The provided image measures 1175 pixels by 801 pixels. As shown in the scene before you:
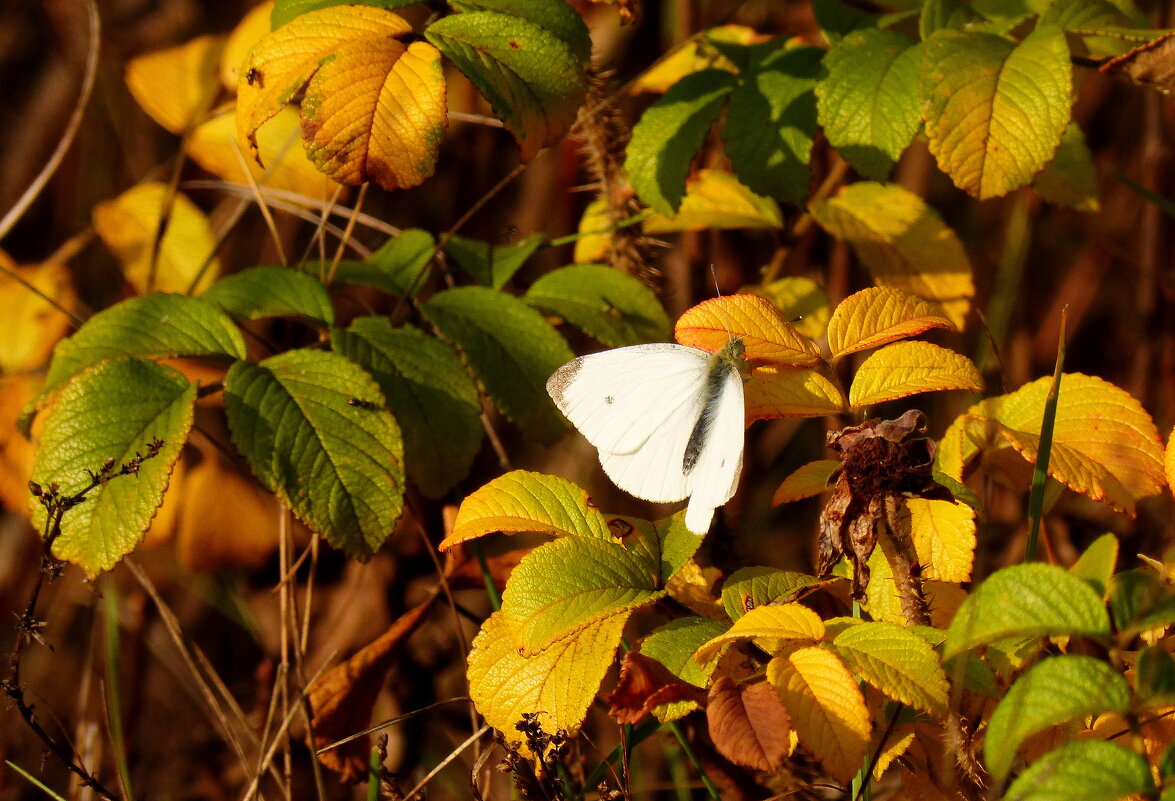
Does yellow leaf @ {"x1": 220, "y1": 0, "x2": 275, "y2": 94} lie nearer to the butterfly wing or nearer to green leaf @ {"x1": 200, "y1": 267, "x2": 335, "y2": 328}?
green leaf @ {"x1": 200, "y1": 267, "x2": 335, "y2": 328}

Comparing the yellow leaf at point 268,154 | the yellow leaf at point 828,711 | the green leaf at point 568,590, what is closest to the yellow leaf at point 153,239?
the yellow leaf at point 268,154

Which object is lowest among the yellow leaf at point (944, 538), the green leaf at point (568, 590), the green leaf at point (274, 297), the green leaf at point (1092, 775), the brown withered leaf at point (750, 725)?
the yellow leaf at point (944, 538)

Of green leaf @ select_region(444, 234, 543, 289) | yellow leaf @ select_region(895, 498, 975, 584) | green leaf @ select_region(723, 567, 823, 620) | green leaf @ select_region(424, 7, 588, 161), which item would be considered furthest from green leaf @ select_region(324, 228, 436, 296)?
yellow leaf @ select_region(895, 498, 975, 584)

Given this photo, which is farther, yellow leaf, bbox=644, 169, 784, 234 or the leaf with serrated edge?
yellow leaf, bbox=644, 169, 784, 234

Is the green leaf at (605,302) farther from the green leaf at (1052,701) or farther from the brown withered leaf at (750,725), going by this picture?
the green leaf at (1052,701)

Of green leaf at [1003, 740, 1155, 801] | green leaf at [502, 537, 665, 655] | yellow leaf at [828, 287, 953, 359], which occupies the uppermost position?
yellow leaf at [828, 287, 953, 359]
